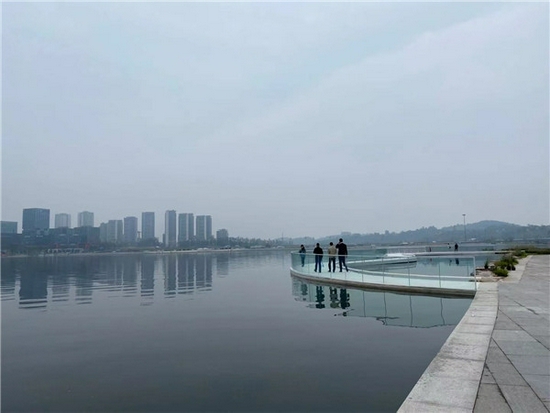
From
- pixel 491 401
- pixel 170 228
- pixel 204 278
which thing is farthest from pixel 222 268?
pixel 170 228

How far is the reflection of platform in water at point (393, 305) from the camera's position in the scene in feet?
31.9

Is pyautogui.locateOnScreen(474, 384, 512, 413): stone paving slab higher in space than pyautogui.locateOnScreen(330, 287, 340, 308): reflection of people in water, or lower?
higher

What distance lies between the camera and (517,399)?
13.2 feet

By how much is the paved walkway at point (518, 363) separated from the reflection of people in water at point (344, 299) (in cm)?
452

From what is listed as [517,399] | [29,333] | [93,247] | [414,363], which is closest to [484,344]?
[414,363]

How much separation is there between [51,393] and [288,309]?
7719mm

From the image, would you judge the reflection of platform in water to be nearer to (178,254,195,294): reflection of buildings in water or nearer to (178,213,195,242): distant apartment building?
(178,254,195,294): reflection of buildings in water

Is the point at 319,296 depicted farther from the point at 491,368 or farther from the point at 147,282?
the point at 147,282

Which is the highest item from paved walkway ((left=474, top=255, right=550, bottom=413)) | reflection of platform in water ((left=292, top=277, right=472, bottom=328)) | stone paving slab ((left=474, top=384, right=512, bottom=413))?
stone paving slab ((left=474, top=384, right=512, bottom=413))

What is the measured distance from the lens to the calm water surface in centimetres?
527

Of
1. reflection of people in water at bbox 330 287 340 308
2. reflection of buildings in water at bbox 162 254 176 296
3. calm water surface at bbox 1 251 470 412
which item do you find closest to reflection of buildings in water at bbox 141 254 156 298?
reflection of buildings in water at bbox 162 254 176 296

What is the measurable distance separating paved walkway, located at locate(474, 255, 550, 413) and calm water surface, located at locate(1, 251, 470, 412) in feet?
3.59

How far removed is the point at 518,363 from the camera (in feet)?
17.1

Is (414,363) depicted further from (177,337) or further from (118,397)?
(177,337)
